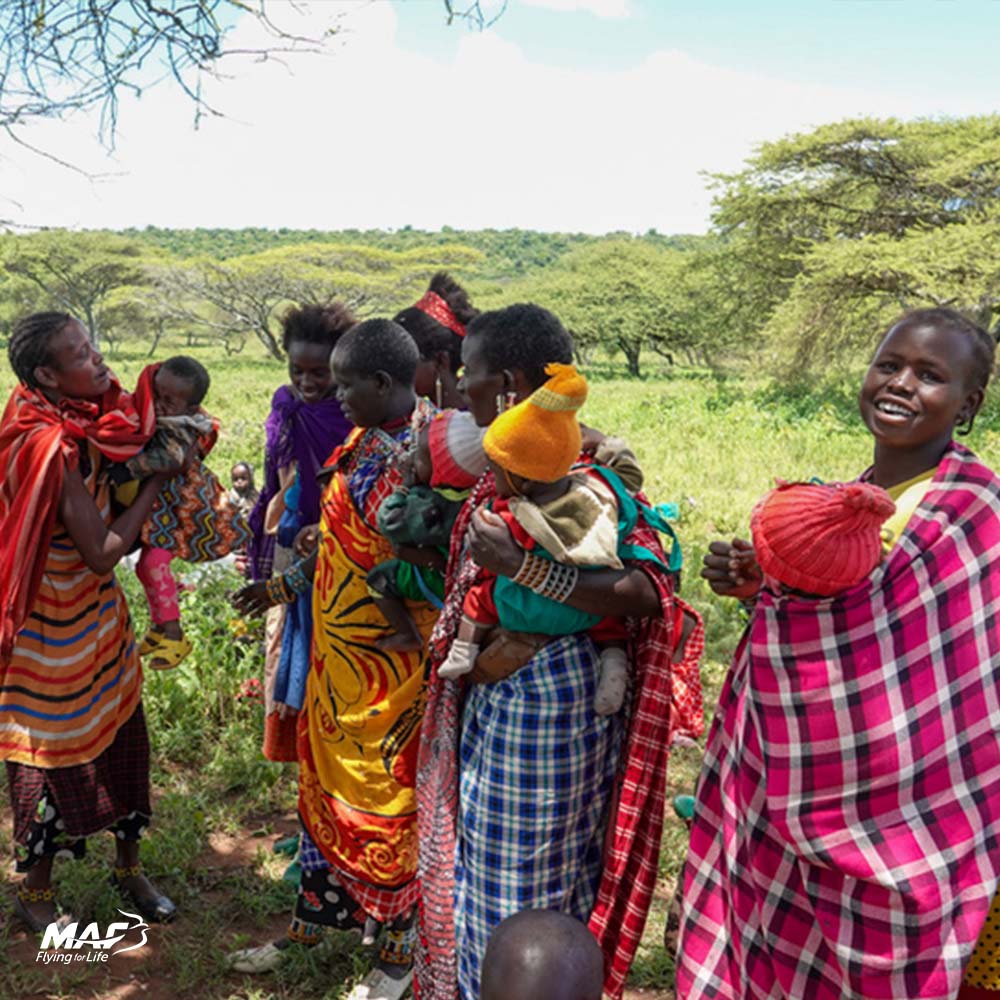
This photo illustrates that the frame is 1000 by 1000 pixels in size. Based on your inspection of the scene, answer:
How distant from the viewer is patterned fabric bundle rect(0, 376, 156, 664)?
94.2 inches

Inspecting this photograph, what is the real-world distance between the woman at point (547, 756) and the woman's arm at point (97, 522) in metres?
1.07

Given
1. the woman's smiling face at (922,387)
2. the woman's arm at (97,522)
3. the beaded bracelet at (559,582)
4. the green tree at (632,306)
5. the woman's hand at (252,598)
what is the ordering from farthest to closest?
the green tree at (632,306) → the woman's hand at (252,598) → the woman's arm at (97,522) → the beaded bracelet at (559,582) → the woman's smiling face at (922,387)

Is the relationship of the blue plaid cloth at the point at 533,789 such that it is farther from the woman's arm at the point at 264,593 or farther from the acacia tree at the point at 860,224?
the acacia tree at the point at 860,224

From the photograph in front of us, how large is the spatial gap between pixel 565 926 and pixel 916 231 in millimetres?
17770

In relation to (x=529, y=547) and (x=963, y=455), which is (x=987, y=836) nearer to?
(x=963, y=455)

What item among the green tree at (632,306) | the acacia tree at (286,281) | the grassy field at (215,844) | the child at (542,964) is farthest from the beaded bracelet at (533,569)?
the acacia tree at (286,281)

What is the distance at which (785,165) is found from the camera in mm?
19062

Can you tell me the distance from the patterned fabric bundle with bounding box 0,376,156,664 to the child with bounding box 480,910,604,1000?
1.62 m

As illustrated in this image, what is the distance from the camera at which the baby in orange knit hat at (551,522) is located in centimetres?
167

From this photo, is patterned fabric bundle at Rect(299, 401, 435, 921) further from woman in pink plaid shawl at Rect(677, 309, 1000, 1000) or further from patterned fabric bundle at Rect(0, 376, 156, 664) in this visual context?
woman in pink plaid shawl at Rect(677, 309, 1000, 1000)

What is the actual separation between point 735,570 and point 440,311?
82.0 inches

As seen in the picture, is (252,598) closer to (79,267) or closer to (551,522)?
(551,522)

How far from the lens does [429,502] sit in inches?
82.7

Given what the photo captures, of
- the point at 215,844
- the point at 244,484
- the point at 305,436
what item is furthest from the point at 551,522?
the point at 244,484
